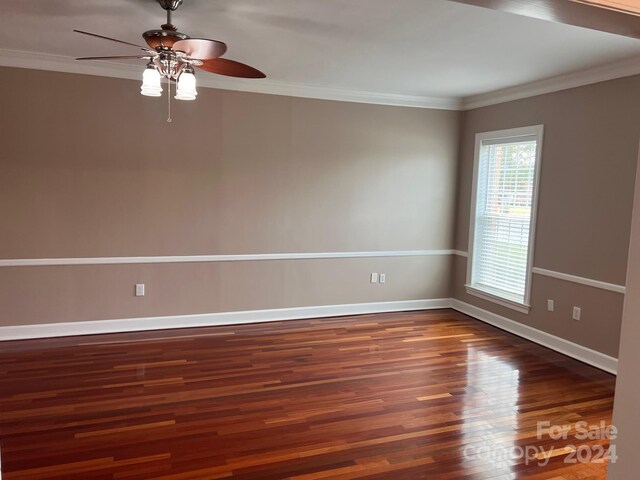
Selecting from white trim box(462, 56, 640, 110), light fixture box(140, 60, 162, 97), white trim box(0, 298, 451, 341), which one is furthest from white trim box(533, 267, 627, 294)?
light fixture box(140, 60, 162, 97)

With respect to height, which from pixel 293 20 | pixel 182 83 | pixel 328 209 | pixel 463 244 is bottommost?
pixel 463 244

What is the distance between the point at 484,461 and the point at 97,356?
3181mm

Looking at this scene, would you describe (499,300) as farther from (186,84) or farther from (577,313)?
(186,84)

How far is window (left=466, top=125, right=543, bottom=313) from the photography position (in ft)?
16.1

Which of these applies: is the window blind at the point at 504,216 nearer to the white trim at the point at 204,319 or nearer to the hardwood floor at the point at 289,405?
the hardwood floor at the point at 289,405

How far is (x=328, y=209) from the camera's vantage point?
545 centimetres

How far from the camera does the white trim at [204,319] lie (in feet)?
14.8

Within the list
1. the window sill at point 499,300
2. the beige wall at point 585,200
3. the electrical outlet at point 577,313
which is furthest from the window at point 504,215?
the electrical outlet at point 577,313

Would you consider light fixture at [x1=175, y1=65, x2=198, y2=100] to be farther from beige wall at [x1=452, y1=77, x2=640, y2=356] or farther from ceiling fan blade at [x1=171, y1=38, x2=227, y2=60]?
beige wall at [x1=452, y1=77, x2=640, y2=356]

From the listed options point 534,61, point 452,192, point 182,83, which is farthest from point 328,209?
point 182,83

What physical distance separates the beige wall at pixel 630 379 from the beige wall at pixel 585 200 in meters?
2.43

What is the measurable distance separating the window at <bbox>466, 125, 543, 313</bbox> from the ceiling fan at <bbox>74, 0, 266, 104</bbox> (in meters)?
3.24

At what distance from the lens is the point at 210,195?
4965mm

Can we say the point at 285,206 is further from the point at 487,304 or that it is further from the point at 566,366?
the point at 566,366
